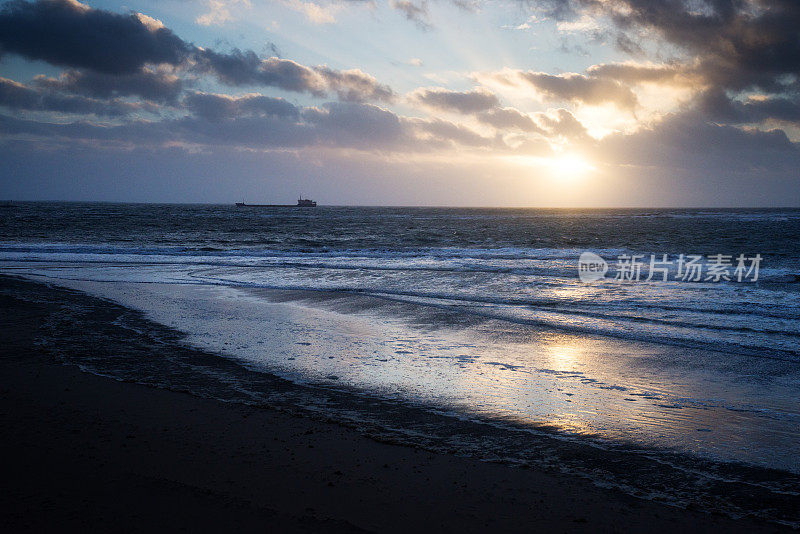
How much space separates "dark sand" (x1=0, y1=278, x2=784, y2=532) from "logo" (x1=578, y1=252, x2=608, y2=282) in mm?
15247

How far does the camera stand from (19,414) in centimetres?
475

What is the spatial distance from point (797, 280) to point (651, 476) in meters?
18.1

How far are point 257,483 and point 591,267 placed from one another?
Answer: 840 inches

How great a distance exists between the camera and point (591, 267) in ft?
73.7

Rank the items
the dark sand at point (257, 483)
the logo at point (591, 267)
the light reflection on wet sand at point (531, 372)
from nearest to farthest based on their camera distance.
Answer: the dark sand at point (257, 483), the light reflection on wet sand at point (531, 372), the logo at point (591, 267)

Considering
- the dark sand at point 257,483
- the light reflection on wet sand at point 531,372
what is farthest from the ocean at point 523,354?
the dark sand at point 257,483

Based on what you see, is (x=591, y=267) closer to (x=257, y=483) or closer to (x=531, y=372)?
(x=531, y=372)

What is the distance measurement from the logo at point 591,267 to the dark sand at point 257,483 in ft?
50.0

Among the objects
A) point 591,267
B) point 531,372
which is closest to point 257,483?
point 531,372

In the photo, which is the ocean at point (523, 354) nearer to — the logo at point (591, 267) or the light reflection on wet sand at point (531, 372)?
the light reflection on wet sand at point (531, 372)

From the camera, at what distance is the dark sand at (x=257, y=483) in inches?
125

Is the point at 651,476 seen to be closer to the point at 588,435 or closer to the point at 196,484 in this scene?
the point at 588,435

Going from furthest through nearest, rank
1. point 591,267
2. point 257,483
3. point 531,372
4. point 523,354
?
point 591,267
point 523,354
point 531,372
point 257,483

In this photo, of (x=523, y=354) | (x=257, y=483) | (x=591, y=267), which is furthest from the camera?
(x=591, y=267)
